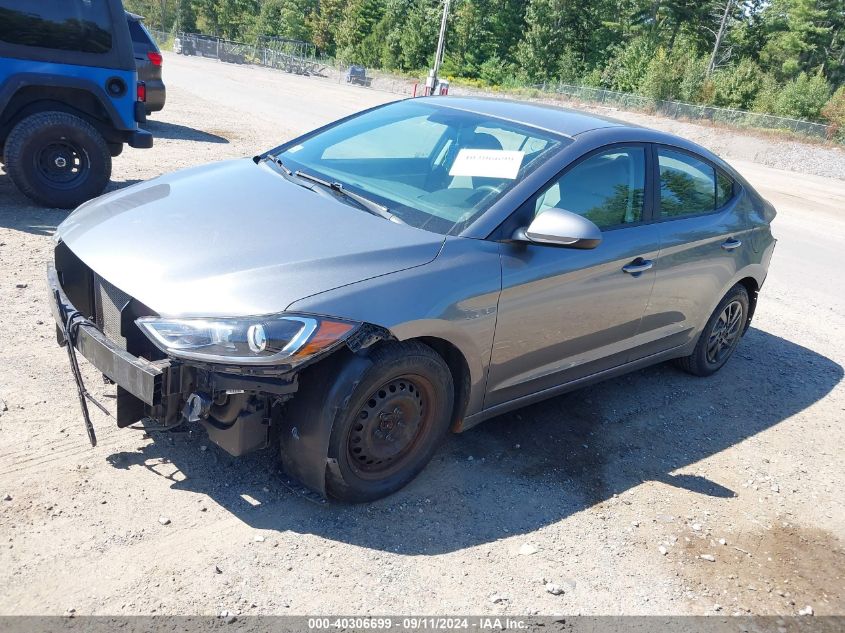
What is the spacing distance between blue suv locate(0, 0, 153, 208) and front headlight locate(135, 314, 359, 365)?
524cm

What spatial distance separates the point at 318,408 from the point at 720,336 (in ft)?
11.4

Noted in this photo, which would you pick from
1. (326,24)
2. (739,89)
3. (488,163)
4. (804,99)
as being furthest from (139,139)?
(326,24)

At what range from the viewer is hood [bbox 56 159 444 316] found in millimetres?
2842

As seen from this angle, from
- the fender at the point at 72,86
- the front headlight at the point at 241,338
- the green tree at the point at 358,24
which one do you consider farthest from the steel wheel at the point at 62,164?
the green tree at the point at 358,24

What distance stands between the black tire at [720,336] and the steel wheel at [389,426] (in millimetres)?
2575

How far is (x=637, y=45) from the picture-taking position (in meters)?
55.6

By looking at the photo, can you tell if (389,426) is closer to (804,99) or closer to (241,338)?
(241,338)

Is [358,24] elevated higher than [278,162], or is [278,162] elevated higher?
[358,24]

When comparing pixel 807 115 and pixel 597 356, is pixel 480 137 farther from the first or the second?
pixel 807 115

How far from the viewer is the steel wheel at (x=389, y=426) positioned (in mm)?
3115

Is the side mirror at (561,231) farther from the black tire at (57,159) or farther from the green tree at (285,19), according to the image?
the green tree at (285,19)

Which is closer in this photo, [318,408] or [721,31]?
[318,408]

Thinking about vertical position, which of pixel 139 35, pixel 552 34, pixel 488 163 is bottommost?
pixel 139 35

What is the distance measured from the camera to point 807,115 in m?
42.8
